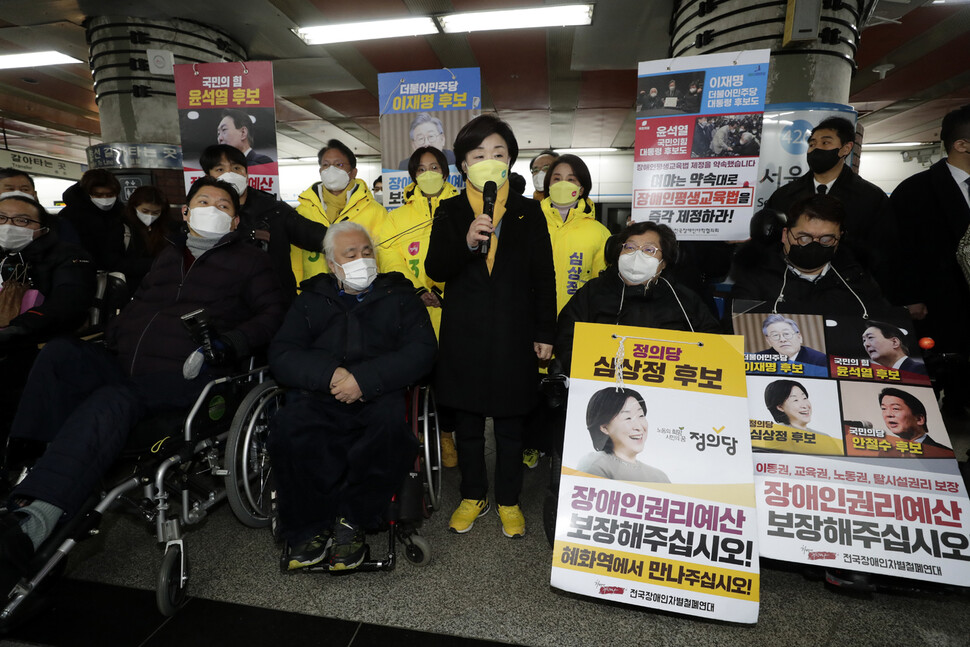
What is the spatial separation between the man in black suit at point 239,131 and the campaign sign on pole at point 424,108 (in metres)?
0.95

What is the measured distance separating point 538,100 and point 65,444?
8.10 m

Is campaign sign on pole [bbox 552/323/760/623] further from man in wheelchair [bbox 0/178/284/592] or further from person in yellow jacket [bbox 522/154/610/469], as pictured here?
man in wheelchair [bbox 0/178/284/592]

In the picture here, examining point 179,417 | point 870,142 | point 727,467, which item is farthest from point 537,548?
point 870,142

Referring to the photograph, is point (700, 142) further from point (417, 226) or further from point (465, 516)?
point (465, 516)

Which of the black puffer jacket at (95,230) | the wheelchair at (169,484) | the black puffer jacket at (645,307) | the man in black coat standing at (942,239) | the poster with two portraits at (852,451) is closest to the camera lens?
the wheelchair at (169,484)

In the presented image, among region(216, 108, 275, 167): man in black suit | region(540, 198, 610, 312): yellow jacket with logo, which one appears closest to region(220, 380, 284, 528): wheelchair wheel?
region(540, 198, 610, 312): yellow jacket with logo

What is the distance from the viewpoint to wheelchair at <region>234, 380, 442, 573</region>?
190 centimetres

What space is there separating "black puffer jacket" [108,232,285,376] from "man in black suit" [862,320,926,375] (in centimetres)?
245

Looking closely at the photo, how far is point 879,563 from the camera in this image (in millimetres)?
1685

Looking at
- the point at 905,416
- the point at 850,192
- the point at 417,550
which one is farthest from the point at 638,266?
the point at 850,192

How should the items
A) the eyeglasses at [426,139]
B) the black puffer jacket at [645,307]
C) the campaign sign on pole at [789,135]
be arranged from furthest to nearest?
the eyeglasses at [426,139] < the campaign sign on pole at [789,135] < the black puffer jacket at [645,307]

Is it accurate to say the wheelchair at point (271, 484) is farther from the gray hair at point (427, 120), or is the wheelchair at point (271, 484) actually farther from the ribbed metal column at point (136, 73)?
the ribbed metal column at point (136, 73)

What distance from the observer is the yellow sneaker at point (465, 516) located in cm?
227

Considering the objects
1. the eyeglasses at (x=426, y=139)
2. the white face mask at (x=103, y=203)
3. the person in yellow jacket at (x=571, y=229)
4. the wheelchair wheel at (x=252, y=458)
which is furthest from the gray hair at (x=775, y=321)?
the white face mask at (x=103, y=203)
